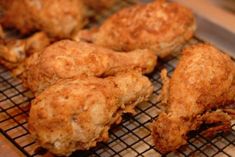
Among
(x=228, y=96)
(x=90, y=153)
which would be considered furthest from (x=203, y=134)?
(x=90, y=153)

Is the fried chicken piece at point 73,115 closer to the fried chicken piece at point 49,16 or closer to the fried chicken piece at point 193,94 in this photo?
the fried chicken piece at point 193,94

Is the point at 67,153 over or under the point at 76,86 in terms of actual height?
under

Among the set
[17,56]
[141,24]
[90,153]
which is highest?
[141,24]

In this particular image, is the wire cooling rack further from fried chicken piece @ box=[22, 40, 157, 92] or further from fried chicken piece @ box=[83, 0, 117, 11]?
fried chicken piece @ box=[83, 0, 117, 11]

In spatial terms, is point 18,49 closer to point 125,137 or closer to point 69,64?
point 69,64

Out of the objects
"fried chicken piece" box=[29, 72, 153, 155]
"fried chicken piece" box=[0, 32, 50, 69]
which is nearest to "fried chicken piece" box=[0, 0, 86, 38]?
"fried chicken piece" box=[0, 32, 50, 69]

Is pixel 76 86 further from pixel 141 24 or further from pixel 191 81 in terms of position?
pixel 141 24

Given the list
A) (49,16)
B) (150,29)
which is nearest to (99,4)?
(49,16)
